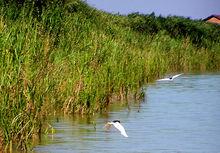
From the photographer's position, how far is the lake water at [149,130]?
9031mm

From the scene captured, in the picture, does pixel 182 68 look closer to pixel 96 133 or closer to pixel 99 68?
pixel 99 68

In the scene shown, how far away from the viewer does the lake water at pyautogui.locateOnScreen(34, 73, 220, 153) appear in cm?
903

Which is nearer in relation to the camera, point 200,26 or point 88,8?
point 88,8

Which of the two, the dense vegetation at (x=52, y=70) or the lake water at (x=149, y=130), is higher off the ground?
the dense vegetation at (x=52, y=70)

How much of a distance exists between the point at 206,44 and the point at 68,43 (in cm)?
2659

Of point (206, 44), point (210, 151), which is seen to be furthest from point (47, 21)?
point (206, 44)

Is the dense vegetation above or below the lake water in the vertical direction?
above

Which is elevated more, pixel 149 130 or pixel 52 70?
pixel 52 70

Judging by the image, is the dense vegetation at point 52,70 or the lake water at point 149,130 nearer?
the dense vegetation at point 52,70

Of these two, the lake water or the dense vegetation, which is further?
the lake water

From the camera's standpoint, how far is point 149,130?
10828 mm

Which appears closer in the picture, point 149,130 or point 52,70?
point 52,70

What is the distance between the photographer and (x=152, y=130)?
427 inches

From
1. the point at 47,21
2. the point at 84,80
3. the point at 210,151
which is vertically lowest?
the point at 210,151
